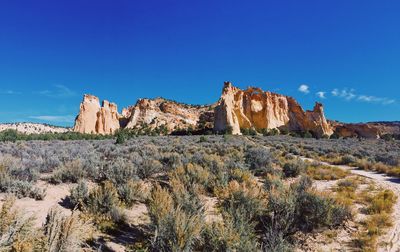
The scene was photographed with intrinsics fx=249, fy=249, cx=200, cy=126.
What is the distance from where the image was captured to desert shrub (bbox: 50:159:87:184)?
8383mm

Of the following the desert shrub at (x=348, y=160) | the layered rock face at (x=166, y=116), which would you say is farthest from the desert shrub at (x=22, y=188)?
the layered rock face at (x=166, y=116)

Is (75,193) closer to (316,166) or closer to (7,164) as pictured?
(7,164)

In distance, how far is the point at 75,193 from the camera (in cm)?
670

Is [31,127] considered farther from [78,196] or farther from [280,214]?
[280,214]

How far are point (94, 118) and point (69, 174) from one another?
69.8 m

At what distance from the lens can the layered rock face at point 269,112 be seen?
63.2m

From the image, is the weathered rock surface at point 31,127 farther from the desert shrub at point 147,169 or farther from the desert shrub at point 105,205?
the desert shrub at point 105,205

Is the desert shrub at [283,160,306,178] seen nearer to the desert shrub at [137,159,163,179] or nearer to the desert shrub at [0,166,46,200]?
the desert shrub at [137,159,163,179]

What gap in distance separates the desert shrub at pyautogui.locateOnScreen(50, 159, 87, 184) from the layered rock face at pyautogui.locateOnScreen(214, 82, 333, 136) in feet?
168

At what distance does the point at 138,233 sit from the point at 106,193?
1.42 metres

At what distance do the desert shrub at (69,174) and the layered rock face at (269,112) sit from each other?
51268 millimetres

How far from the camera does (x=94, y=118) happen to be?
7312 centimetres

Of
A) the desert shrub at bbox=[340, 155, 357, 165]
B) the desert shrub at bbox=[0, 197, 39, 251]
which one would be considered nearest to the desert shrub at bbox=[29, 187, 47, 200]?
the desert shrub at bbox=[0, 197, 39, 251]

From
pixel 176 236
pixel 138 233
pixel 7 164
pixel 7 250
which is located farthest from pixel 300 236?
pixel 7 164
